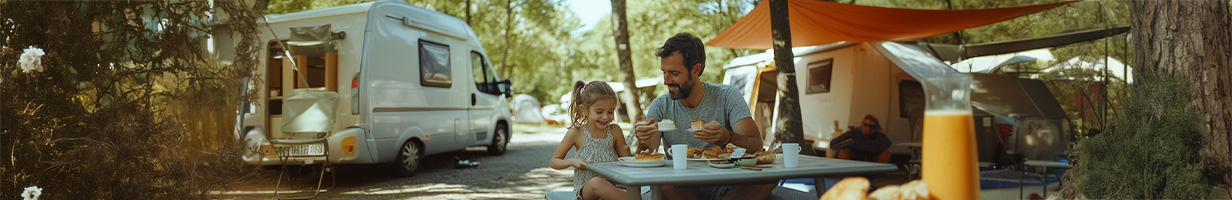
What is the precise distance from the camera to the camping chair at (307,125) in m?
6.88

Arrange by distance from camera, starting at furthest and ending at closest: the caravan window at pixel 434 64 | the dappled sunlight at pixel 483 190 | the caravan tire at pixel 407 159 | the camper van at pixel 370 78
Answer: the caravan window at pixel 434 64 → the caravan tire at pixel 407 159 → the camper van at pixel 370 78 → the dappled sunlight at pixel 483 190

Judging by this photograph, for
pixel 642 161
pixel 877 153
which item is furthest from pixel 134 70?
pixel 877 153

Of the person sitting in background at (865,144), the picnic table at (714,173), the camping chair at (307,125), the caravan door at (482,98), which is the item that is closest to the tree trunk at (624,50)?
the caravan door at (482,98)

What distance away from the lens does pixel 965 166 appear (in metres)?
1.08

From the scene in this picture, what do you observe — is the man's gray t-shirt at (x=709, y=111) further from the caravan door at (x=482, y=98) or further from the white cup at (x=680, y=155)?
the caravan door at (x=482, y=98)

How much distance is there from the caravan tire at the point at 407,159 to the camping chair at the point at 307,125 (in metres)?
0.92

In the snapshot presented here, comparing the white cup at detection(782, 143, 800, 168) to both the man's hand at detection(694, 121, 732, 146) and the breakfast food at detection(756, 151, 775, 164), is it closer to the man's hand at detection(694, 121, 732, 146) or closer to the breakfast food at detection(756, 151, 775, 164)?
the breakfast food at detection(756, 151, 775, 164)

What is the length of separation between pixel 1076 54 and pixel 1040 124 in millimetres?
1447

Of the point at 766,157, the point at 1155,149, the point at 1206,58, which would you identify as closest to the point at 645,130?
the point at 766,157

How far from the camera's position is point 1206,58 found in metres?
3.40

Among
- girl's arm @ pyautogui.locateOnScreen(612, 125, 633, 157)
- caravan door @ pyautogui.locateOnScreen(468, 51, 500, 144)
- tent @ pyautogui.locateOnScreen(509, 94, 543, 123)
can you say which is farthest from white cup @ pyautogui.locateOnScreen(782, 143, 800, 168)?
tent @ pyautogui.locateOnScreen(509, 94, 543, 123)

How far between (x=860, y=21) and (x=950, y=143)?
6.52m

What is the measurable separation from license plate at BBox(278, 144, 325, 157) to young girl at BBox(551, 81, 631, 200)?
14.1 feet

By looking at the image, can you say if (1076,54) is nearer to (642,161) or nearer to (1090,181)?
(1090,181)
